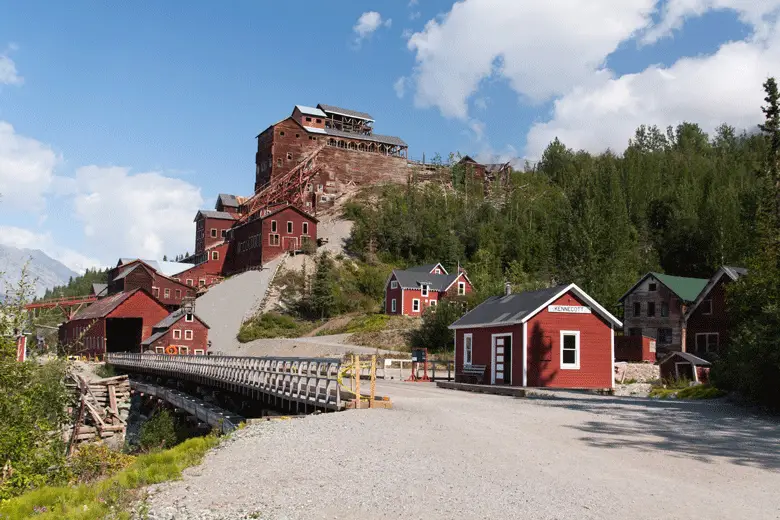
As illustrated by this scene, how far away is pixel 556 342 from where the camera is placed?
29.8 meters

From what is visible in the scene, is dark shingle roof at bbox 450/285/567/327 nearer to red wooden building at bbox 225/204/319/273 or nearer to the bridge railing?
the bridge railing

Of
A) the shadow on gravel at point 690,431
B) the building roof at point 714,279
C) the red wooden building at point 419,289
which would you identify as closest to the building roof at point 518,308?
the shadow on gravel at point 690,431

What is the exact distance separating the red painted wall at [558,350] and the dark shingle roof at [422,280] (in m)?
41.9

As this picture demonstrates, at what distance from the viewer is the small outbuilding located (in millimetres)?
38250

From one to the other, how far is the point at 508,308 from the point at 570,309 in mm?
3341

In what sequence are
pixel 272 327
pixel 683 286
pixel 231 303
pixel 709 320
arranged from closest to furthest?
pixel 709 320 < pixel 683 286 < pixel 272 327 < pixel 231 303

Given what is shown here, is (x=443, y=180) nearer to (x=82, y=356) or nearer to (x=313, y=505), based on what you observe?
(x=82, y=356)

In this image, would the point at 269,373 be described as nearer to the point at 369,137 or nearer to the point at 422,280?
the point at 422,280

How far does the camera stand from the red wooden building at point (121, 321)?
7188cm

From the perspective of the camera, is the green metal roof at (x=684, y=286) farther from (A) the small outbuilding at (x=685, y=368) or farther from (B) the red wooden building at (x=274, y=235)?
(B) the red wooden building at (x=274, y=235)

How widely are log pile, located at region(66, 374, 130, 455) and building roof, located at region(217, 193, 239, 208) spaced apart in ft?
215

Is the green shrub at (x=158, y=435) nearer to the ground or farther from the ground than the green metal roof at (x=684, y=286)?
nearer to the ground

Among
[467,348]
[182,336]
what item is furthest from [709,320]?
[182,336]

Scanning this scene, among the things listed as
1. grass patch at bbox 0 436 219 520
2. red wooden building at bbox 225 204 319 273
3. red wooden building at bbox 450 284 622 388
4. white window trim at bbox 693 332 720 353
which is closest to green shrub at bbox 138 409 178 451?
red wooden building at bbox 450 284 622 388
